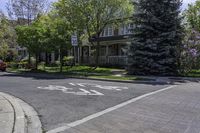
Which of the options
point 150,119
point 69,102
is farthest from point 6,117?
point 150,119

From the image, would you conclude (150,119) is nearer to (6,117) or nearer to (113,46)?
(6,117)

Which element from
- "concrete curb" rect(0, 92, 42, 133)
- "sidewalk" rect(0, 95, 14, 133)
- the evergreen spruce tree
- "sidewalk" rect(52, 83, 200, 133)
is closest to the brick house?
the evergreen spruce tree

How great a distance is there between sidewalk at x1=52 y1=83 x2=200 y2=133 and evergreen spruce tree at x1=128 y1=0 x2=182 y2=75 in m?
13.4

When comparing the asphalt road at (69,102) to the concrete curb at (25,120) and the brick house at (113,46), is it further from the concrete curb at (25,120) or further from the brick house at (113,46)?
the brick house at (113,46)

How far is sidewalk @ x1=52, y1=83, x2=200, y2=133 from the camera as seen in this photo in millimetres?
8352

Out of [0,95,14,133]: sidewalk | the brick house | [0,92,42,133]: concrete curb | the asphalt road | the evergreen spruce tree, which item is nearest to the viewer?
[0,95,14,133]: sidewalk

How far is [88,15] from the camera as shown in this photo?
35.8 meters

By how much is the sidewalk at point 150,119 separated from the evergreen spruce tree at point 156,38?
1341cm

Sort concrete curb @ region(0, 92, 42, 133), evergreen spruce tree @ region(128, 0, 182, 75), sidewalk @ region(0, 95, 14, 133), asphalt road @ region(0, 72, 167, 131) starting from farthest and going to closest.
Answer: evergreen spruce tree @ region(128, 0, 182, 75)
asphalt road @ region(0, 72, 167, 131)
concrete curb @ region(0, 92, 42, 133)
sidewalk @ region(0, 95, 14, 133)

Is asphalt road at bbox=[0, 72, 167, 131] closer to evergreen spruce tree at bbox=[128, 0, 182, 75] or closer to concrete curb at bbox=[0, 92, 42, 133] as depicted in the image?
concrete curb at bbox=[0, 92, 42, 133]

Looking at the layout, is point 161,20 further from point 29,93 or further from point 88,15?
point 29,93

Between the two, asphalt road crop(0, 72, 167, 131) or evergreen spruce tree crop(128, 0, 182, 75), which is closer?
asphalt road crop(0, 72, 167, 131)

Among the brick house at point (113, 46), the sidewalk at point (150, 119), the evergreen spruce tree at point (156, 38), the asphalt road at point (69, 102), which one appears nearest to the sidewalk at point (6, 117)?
the asphalt road at point (69, 102)

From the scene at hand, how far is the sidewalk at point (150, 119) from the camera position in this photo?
8.35 metres
